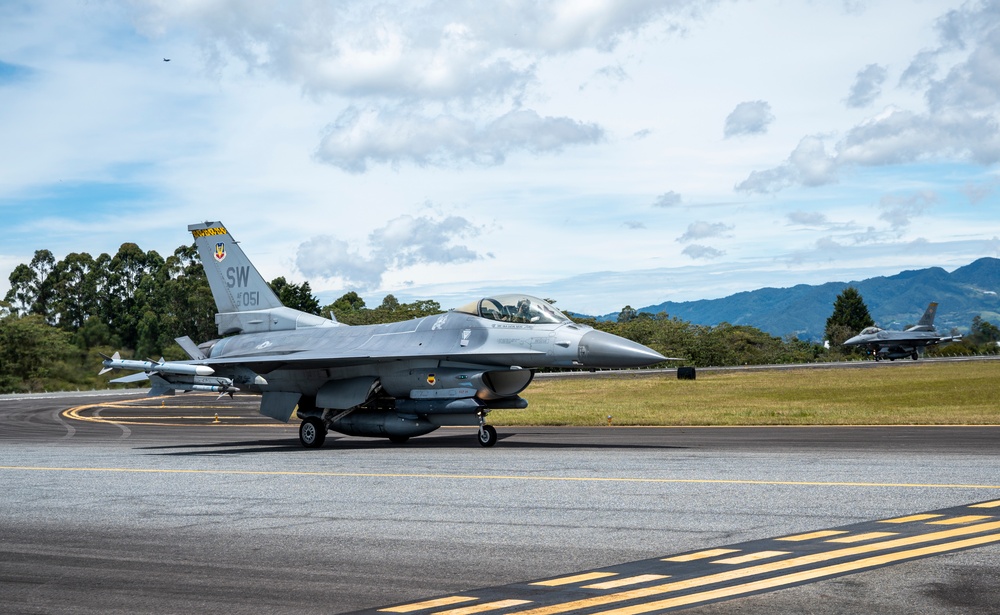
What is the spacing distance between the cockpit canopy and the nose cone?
128cm

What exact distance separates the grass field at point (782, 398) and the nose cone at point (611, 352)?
9023 millimetres

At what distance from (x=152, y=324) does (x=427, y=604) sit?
350 ft

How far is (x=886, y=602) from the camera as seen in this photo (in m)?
6.93

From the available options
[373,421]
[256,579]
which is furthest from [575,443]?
[256,579]

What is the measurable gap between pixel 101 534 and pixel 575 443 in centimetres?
1260

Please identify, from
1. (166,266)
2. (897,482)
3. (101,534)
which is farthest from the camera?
(166,266)

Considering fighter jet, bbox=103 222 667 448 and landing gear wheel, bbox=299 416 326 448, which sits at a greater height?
fighter jet, bbox=103 222 667 448

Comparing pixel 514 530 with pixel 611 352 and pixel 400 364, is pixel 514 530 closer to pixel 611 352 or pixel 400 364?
pixel 611 352

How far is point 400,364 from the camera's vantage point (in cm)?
2255

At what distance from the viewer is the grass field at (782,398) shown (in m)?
28.9

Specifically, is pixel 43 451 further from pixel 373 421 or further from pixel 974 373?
pixel 974 373

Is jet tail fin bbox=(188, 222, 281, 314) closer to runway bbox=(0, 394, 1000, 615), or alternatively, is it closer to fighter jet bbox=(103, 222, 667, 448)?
fighter jet bbox=(103, 222, 667, 448)

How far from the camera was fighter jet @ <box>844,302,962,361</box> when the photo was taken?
261 feet

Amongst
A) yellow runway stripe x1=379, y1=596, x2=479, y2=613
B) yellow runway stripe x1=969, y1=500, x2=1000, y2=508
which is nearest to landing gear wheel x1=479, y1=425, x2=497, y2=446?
yellow runway stripe x1=969, y1=500, x2=1000, y2=508
